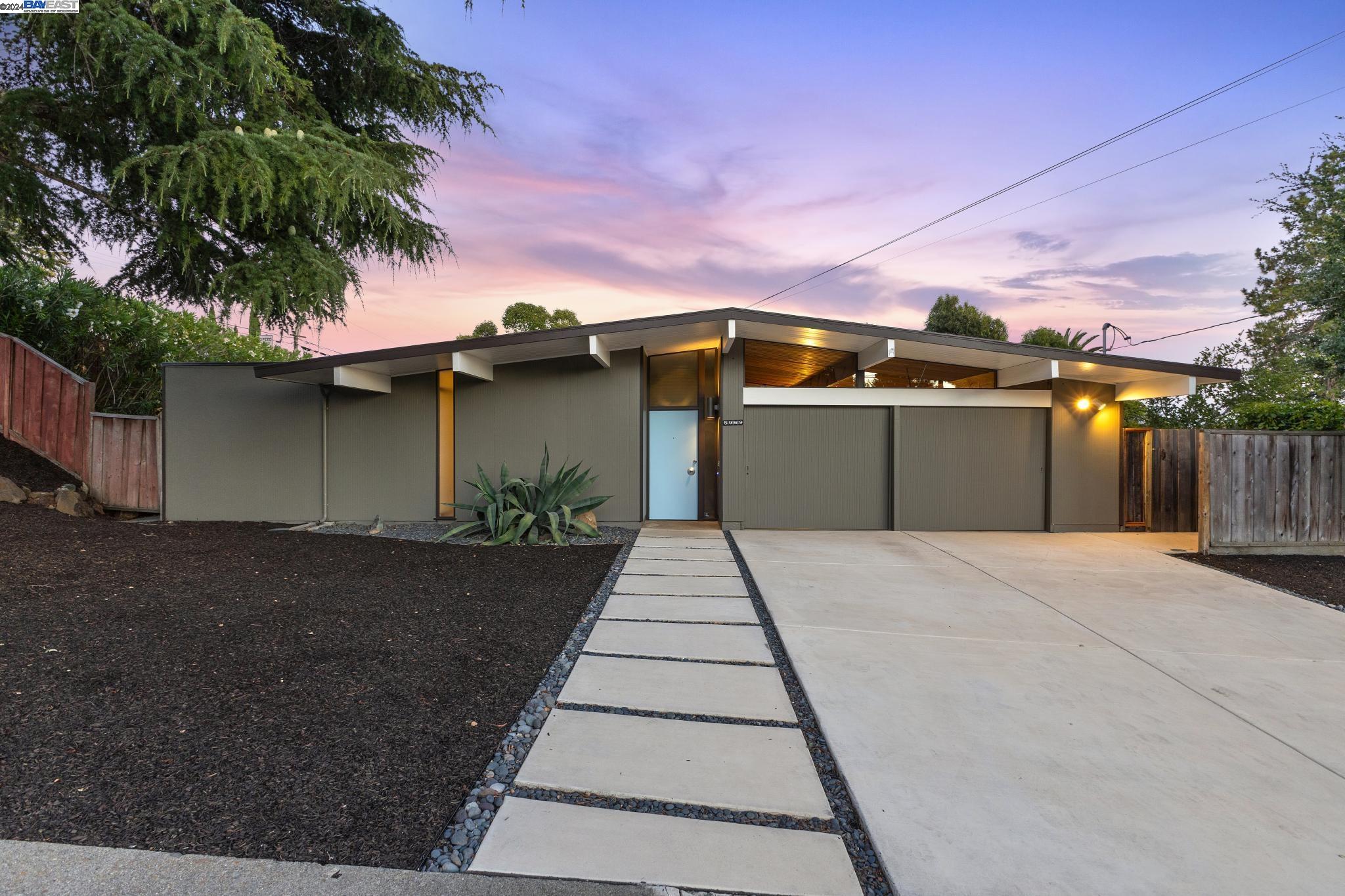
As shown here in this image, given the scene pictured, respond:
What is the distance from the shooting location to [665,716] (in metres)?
2.22

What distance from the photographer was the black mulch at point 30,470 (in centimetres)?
638

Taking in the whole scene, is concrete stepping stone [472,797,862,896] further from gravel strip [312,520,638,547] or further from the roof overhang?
the roof overhang

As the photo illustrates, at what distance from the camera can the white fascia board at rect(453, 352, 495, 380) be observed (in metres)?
6.43

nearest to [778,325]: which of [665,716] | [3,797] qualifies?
[665,716]

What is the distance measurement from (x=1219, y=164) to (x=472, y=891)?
14.2 metres

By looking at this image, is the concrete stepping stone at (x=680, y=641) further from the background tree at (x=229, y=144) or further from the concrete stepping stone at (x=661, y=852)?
the background tree at (x=229, y=144)

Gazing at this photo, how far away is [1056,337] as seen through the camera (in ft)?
63.5

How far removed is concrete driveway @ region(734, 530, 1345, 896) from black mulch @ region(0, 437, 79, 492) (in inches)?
331

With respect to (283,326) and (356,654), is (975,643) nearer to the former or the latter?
(356,654)

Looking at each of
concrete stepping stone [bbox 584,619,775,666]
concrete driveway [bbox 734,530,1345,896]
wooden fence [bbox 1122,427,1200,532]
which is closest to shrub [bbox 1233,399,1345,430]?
wooden fence [bbox 1122,427,1200,532]

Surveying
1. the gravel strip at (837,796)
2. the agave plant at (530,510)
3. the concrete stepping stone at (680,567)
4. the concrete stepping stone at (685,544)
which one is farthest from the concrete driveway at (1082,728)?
the agave plant at (530,510)

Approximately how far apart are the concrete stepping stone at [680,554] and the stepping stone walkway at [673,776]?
207 centimetres

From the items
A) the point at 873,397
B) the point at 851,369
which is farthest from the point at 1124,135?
the point at 873,397

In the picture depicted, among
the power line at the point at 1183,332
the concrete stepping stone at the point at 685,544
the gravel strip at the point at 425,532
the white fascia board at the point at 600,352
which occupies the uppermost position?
the power line at the point at 1183,332
